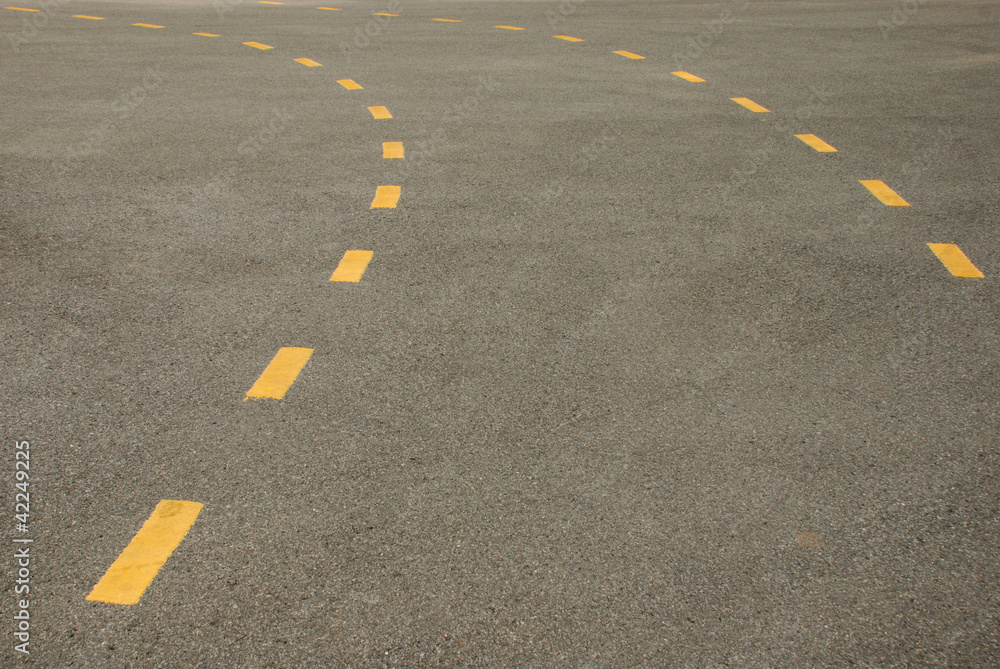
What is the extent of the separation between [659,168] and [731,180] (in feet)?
1.80

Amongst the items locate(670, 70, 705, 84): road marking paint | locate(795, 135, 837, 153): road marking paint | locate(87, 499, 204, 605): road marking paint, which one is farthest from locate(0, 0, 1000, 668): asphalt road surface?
locate(670, 70, 705, 84): road marking paint

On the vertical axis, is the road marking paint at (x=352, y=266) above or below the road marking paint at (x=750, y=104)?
below

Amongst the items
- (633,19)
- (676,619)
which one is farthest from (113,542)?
(633,19)

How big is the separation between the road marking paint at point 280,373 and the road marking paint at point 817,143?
458 cm

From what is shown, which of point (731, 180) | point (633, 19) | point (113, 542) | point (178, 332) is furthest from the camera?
point (633, 19)

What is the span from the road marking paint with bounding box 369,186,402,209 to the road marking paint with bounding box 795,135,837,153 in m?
3.39

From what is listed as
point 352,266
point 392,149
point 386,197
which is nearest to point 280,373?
point 352,266

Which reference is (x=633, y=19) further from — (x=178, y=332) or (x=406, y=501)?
(x=406, y=501)

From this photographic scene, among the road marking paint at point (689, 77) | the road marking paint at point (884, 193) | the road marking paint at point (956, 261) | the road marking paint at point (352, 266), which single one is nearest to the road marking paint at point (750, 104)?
the road marking paint at point (689, 77)

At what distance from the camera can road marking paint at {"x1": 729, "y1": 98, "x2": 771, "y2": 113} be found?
23.5 feet

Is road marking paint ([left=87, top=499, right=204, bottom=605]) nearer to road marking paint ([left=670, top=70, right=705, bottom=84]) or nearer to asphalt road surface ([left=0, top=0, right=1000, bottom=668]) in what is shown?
asphalt road surface ([left=0, top=0, right=1000, bottom=668])

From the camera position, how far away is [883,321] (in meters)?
3.88

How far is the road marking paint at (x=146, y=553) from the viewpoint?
2389 mm

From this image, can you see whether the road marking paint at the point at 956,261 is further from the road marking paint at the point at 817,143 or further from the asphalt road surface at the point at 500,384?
the road marking paint at the point at 817,143
